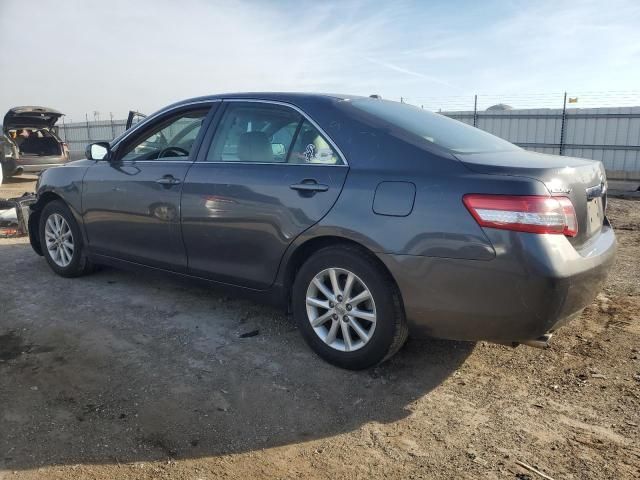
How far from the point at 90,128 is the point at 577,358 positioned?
2410 centimetres

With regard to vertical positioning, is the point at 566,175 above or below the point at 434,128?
below

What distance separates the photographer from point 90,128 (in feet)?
77.5

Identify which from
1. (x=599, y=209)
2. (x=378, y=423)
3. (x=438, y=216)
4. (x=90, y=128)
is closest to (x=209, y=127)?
(x=438, y=216)

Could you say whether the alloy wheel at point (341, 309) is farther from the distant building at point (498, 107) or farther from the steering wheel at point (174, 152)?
the distant building at point (498, 107)

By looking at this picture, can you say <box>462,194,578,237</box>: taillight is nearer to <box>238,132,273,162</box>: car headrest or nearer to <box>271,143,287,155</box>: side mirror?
<box>271,143,287,155</box>: side mirror

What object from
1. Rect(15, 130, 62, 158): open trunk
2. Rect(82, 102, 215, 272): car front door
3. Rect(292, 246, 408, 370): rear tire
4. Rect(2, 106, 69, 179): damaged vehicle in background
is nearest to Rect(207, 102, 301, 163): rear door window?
Rect(82, 102, 215, 272): car front door

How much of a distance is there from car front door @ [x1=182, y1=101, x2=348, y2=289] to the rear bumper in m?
0.67

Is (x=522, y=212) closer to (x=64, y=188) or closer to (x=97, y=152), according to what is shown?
(x=97, y=152)

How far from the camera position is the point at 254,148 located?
3.64 metres

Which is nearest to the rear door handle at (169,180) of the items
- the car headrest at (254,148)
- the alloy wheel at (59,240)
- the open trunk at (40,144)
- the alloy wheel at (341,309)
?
the car headrest at (254,148)

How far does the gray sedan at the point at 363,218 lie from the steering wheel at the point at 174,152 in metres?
0.02

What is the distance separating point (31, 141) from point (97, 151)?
11672 millimetres

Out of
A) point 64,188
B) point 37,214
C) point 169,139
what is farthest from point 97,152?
point 37,214

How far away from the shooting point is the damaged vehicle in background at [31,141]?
520 inches
